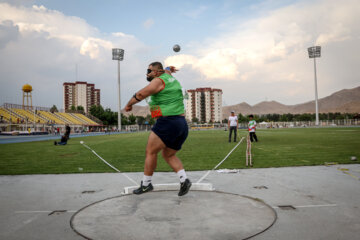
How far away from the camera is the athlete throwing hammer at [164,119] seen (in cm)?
403

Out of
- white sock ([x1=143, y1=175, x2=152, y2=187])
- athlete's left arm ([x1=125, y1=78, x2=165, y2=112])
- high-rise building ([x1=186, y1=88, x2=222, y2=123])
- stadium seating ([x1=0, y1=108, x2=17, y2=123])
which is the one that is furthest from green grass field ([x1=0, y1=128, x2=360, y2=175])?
high-rise building ([x1=186, y1=88, x2=222, y2=123])

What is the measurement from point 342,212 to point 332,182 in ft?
6.25

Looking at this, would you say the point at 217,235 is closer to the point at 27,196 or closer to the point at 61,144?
the point at 27,196

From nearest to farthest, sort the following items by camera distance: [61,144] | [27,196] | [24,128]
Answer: [27,196]
[61,144]
[24,128]

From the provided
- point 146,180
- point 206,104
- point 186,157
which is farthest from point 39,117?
point 206,104

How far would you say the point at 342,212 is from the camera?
3236 millimetres

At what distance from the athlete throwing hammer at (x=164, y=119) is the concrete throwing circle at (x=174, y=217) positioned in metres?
0.45

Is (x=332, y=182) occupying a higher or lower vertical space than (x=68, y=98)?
lower

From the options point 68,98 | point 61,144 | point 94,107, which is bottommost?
point 61,144

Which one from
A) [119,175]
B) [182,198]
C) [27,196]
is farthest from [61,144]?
[182,198]

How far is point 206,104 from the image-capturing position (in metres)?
187

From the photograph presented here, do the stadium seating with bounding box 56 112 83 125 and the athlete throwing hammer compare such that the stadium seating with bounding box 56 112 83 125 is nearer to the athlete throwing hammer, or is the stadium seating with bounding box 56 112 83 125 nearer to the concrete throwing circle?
the athlete throwing hammer

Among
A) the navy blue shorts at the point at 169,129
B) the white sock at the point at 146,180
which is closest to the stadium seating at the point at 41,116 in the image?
the white sock at the point at 146,180

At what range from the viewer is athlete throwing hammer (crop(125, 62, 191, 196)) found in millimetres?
4027
